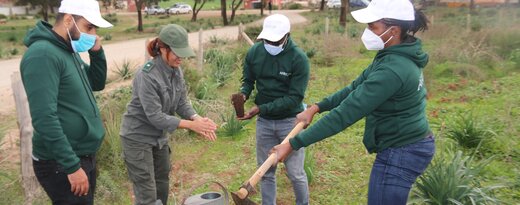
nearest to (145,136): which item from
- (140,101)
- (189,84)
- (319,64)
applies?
(140,101)

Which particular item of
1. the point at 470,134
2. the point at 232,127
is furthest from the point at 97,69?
the point at 470,134

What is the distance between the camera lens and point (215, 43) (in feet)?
47.0

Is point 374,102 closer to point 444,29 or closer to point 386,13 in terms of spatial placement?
point 386,13

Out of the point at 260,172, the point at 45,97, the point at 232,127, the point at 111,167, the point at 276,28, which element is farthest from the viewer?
the point at 232,127

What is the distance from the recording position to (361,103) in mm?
2246

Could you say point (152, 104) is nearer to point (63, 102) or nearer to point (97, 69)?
point (97, 69)

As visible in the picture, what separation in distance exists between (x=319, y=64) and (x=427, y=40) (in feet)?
10.9

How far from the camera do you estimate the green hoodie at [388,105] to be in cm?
222

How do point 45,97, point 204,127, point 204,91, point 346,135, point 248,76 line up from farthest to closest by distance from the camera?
point 204,91, point 346,135, point 248,76, point 204,127, point 45,97

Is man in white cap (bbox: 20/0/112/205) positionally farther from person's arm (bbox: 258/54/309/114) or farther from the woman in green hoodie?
person's arm (bbox: 258/54/309/114)

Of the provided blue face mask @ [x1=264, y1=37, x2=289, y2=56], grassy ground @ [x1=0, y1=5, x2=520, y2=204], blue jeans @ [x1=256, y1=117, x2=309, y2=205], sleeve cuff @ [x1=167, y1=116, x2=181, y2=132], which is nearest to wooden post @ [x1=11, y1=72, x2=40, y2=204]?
grassy ground @ [x1=0, y1=5, x2=520, y2=204]

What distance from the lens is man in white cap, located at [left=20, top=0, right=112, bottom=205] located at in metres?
2.16

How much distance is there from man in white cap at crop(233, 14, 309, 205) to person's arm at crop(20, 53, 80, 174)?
58.0 inches

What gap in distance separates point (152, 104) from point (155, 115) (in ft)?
0.23
